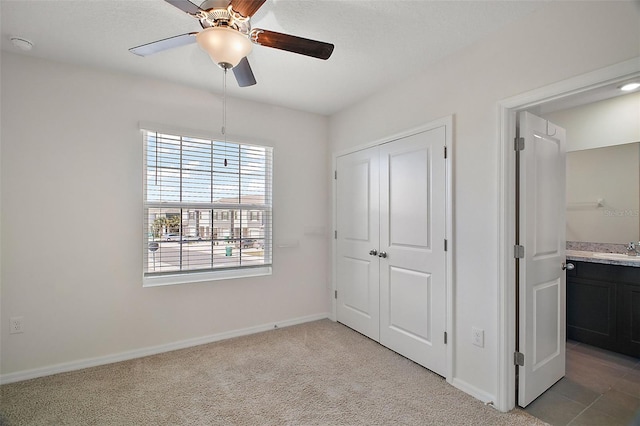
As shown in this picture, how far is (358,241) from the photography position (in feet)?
11.2

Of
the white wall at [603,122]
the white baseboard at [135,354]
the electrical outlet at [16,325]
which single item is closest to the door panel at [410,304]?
the white baseboard at [135,354]

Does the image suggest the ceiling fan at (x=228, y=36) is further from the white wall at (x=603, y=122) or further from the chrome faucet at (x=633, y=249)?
the chrome faucet at (x=633, y=249)

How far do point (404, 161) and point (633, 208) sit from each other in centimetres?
228

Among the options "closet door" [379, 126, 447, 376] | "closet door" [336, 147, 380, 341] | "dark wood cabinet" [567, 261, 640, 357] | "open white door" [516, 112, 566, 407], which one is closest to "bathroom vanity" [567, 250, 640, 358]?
"dark wood cabinet" [567, 261, 640, 357]

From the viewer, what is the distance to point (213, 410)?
2.05 meters

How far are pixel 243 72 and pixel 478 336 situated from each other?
8.01 feet

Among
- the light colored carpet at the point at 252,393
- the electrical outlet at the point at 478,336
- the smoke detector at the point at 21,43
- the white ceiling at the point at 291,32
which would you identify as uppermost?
the white ceiling at the point at 291,32

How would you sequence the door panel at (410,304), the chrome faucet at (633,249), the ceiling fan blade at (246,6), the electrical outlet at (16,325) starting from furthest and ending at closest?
1. the chrome faucet at (633,249)
2. the door panel at (410,304)
3. the electrical outlet at (16,325)
4. the ceiling fan blade at (246,6)

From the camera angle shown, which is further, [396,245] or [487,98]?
[396,245]

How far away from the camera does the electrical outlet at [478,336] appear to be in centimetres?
219

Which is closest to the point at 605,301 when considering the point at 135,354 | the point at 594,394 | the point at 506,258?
the point at 594,394

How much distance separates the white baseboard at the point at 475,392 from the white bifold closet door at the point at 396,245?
0.15 meters

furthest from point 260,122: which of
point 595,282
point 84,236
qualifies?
point 595,282

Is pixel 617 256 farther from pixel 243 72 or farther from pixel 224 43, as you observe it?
pixel 224 43
